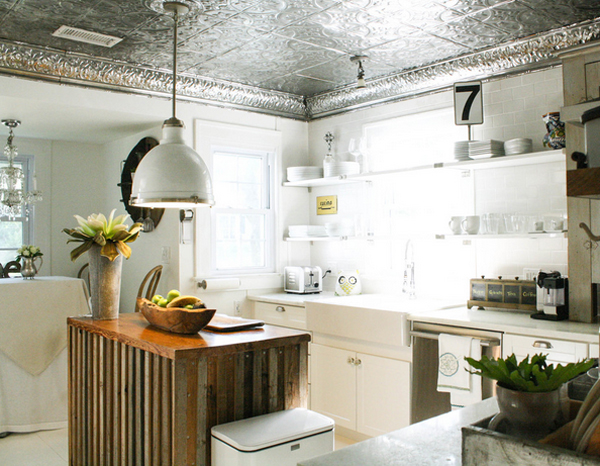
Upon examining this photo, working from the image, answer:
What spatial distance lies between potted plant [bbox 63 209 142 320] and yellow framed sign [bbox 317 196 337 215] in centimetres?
230

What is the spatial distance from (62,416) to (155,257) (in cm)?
148

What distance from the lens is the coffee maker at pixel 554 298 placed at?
3295mm

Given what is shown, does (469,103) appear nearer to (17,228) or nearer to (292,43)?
(292,43)

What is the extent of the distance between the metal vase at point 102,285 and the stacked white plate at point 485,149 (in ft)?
7.97

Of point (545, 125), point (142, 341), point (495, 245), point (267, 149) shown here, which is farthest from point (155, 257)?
point (545, 125)

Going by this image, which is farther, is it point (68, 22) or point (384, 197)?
point (384, 197)

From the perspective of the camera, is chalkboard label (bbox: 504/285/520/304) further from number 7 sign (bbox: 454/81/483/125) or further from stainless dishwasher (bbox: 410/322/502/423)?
number 7 sign (bbox: 454/81/483/125)

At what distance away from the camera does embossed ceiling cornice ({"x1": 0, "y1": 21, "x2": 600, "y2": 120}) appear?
3678 millimetres

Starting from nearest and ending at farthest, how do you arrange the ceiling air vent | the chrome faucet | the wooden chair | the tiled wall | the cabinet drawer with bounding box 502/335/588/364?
the cabinet drawer with bounding box 502/335/588/364
the ceiling air vent
the tiled wall
the chrome faucet
the wooden chair

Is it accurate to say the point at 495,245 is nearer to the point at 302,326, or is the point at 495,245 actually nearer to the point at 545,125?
the point at 545,125

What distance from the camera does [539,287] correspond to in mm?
3441

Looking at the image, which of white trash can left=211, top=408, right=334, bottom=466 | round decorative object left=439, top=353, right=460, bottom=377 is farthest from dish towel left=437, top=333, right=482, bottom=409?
white trash can left=211, top=408, right=334, bottom=466

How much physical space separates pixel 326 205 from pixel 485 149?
1.97m

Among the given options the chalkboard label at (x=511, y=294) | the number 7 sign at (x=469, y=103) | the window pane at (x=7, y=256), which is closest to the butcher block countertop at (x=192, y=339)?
the chalkboard label at (x=511, y=294)
